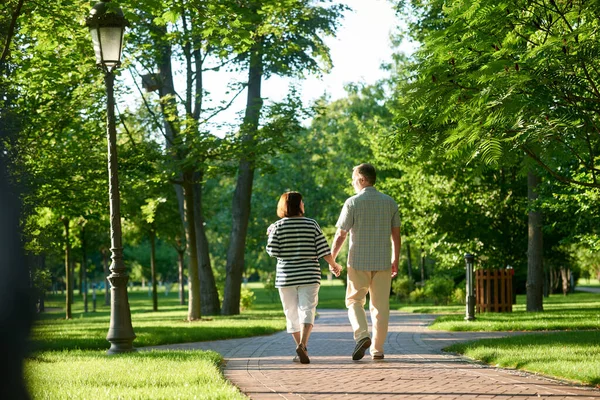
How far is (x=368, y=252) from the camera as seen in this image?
32.0 feet

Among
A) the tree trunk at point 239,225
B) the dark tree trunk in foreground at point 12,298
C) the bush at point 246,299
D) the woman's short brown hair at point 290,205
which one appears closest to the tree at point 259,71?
the tree trunk at point 239,225

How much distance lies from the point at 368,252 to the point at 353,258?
196mm

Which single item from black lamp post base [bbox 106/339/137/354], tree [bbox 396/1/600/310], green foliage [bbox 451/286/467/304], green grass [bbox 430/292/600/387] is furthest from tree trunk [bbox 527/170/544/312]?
black lamp post base [bbox 106/339/137/354]

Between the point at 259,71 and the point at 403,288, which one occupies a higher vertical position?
the point at 259,71

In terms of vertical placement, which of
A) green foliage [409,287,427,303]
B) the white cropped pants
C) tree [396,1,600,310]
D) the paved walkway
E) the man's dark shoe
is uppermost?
tree [396,1,600,310]

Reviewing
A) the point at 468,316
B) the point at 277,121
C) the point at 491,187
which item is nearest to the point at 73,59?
the point at 277,121

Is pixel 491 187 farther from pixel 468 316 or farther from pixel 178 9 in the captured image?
pixel 178 9

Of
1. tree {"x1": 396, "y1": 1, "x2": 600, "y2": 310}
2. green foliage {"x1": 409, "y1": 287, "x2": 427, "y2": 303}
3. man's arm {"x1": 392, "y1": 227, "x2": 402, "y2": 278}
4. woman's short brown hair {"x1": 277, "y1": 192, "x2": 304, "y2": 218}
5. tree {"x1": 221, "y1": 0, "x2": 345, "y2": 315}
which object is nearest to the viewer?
tree {"x1": 396, "y1": 1, "x2": 600, "y2": 310}

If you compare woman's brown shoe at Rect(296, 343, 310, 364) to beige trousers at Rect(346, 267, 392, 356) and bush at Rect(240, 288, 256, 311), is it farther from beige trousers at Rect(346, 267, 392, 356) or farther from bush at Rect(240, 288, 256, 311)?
bush at Rect(240, 288, 256, 311)

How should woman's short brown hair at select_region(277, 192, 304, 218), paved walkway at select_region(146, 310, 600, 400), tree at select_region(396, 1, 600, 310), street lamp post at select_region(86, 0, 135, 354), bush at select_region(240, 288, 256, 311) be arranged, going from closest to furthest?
1. paved walkway at select_region(146, 310, 600, 400)
2. tree at select_region(396, 1, 600, 310)
3. woman's short brown hair at select_region(277, 192, 304, 218)
4. street lamp post at select_region(86, 0, 135, 354)
5. bush at select_region(240, 288, 256, 311)

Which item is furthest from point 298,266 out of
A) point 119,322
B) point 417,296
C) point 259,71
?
point 417,296

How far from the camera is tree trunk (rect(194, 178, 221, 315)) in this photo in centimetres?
2503

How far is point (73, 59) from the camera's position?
18.4 meters

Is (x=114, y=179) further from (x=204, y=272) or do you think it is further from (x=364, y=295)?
(x=204, y=272)
